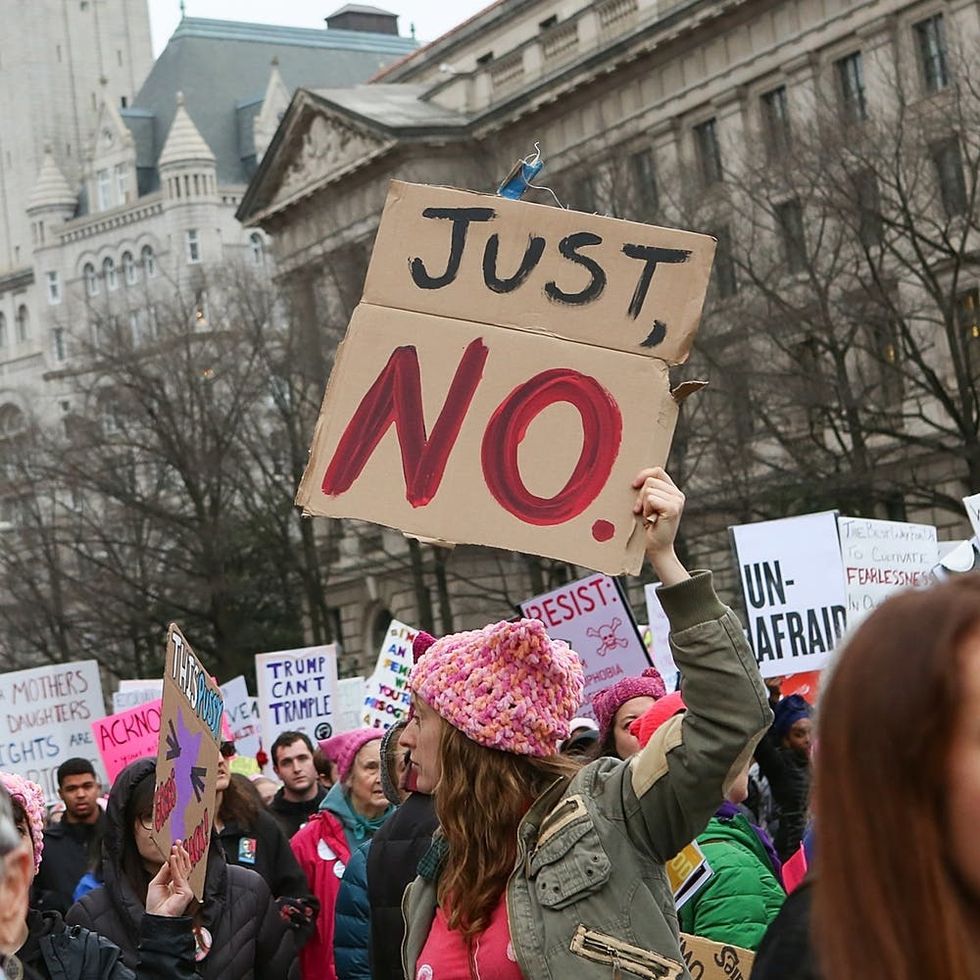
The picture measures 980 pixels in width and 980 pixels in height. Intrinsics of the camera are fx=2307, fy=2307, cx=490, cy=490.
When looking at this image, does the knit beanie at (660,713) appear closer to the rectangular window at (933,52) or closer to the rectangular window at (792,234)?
the rectangular window at (792,234)

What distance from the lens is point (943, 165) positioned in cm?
2972

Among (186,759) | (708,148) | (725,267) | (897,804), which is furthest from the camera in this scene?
(708,148)

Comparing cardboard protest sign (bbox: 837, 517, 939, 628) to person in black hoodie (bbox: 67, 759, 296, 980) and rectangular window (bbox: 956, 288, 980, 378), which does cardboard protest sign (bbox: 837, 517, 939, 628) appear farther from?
rectangular window (bbox: 956, 288, 980, 378)

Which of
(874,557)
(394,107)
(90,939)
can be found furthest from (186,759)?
(394,107)

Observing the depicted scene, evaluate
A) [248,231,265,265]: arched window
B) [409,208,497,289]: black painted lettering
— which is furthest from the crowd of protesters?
[248,231,265,265]: arched window

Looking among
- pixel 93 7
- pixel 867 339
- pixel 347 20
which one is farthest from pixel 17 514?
pixel 93 7

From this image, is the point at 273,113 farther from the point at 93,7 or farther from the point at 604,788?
the point at 604,788

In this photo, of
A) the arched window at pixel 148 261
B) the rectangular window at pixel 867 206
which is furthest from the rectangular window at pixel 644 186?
the arched window at pixel 148 261

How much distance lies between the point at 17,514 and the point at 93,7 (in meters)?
85.0

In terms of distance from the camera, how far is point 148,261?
115438mm

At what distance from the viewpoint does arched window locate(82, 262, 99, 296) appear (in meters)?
119

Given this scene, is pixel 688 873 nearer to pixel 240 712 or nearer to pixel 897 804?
pixel 897 804

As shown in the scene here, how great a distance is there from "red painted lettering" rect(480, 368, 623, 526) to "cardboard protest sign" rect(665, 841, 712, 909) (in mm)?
1058

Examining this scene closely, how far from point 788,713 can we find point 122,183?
112566 millimetres
